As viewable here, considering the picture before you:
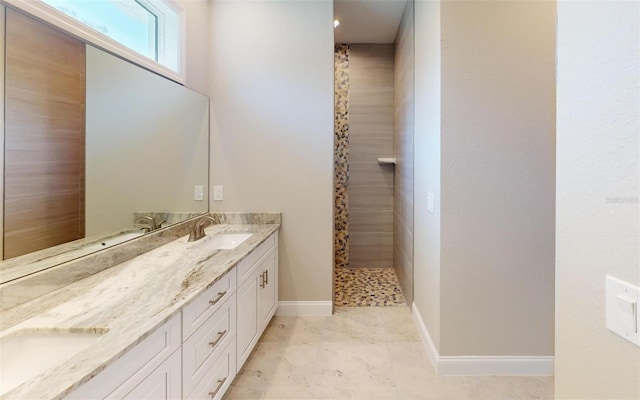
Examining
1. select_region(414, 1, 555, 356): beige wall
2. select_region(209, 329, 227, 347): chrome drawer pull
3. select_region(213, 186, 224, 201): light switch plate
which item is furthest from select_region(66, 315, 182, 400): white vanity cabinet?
select_region(213, 186, 224, 201): light switch plate

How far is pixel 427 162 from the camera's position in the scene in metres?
2.36

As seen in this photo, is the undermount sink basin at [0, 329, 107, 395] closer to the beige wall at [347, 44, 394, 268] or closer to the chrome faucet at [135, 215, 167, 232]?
the chrome faucet at [135, 215, 167, 232]

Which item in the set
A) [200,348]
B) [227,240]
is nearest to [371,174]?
[227,240]

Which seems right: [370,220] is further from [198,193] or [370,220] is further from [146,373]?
[146,373]

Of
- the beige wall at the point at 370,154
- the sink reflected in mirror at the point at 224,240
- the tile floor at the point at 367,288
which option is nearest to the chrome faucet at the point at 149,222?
the sink reflected in mirror at the point at 224,240

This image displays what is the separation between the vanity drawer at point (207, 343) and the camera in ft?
4.47

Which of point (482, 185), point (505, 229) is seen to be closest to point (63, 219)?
point (482, 185)

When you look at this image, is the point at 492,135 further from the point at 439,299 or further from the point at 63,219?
the point at 63,219

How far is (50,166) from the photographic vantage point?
4.81 ft

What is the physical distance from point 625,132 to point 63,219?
6.87 feet

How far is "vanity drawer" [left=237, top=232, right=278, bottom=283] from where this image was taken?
6.64 feet

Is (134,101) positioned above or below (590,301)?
above

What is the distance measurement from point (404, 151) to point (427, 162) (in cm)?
110

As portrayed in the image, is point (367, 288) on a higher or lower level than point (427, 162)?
lower
